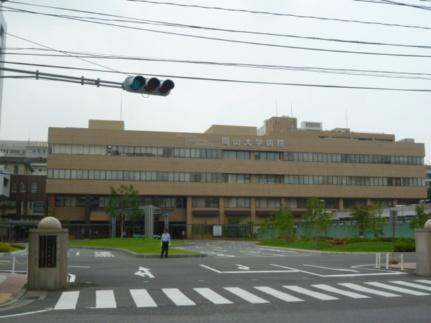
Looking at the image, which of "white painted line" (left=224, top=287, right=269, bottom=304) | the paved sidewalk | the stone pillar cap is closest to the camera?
"white painted line" (left=224, top=287, right=269, bottom=304)

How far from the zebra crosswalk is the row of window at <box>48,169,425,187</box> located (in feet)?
242

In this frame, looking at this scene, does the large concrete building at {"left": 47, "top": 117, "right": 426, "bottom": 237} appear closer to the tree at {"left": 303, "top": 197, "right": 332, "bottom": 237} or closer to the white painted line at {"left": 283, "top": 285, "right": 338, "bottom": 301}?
the tree at {"left": 303, "top": 197, "right": 332, "bottom": 237}

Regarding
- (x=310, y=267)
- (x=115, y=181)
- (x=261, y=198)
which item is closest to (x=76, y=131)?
(x=115, y=181)

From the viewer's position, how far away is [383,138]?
373 feet

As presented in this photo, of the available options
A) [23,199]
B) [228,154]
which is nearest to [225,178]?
[228,154]

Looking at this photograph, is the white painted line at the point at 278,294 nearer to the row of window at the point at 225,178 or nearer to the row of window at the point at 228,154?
the row of window at the point at 225,178

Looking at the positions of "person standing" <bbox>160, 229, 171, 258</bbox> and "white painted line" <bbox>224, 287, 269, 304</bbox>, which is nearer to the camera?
"white painted line" <bbox>224, 287, 269, 304</bbox>

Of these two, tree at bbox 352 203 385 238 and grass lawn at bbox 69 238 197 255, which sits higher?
tree at bbox 352 203 385 238

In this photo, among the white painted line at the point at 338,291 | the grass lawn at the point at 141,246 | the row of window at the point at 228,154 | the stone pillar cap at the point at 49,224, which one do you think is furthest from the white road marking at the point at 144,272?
the row of window at the point at 228,154

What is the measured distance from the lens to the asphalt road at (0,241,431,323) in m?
11.7

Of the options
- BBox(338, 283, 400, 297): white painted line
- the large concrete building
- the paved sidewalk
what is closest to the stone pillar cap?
the paved sidewalk

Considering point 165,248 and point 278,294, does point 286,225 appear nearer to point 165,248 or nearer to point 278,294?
point 165,248

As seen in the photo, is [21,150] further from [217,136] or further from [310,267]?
[310,267]

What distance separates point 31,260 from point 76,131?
244ft
